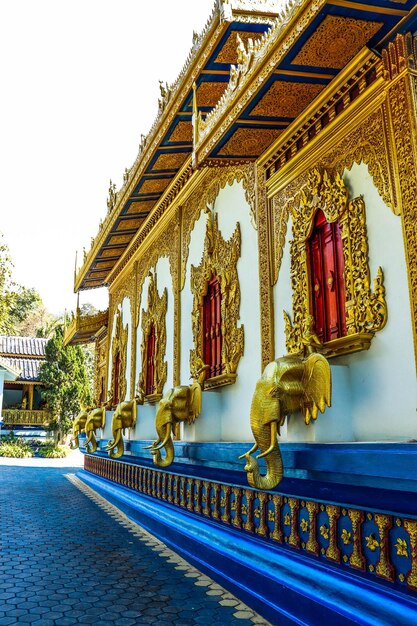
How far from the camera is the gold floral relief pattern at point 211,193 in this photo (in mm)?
5068

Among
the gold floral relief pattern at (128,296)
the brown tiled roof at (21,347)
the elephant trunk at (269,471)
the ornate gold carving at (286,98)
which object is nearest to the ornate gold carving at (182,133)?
the ornate gold carving at (286,98)

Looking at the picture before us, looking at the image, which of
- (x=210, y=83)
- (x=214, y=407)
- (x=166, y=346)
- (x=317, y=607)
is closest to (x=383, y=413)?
(x=317, y=607)

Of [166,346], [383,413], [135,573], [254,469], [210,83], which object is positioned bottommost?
[135,573]

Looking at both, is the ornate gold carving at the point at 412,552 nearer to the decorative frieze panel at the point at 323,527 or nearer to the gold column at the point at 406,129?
the decorative frieze panel at the point at 323,527

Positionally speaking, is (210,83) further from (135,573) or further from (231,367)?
(135,573)

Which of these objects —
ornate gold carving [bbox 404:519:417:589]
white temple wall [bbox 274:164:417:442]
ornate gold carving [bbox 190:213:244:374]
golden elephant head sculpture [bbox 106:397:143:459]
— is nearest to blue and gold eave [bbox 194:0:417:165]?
white temple wall [bbox 274:164:417:442]

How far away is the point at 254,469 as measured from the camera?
3.02 meters

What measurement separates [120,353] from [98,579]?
6.46 meters

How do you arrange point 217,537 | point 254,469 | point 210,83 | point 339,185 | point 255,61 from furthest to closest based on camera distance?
point 210,83
point 217,537
point 339,185
point 255,61
point 254,469

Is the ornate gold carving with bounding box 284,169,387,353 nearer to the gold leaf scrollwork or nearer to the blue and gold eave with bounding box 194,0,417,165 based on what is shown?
the blue and gold eave with bounding box 194,0,417,165

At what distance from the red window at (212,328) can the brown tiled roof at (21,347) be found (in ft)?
83.0

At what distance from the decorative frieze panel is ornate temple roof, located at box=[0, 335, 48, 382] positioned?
23376mm

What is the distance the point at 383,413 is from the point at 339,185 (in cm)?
161

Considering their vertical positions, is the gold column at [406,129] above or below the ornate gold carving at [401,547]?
above
